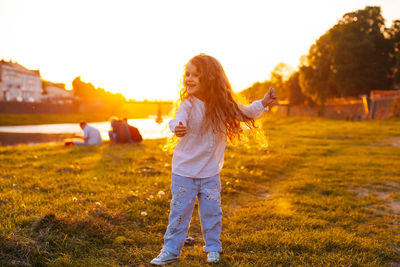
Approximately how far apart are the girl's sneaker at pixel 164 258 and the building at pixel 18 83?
71594 millimetres

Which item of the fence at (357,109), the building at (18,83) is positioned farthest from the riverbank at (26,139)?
the building at (18,83)

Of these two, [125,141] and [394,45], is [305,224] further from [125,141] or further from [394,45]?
[394,45]

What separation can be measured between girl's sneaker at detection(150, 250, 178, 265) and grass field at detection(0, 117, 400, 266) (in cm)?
9

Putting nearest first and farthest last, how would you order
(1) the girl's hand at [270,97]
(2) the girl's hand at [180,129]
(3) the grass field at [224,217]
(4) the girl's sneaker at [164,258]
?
1. (2) the girl's hand at [180,129]
2. (4) the girl's sneaker at [164,258]
3. (3) the grass field at [224,217]
4. (1) the girl's hand at [270,97]

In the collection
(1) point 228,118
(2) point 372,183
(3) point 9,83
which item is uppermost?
(3) point 9,83

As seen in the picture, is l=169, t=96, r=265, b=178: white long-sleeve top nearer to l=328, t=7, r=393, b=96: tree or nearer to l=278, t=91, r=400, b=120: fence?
l=278, t=91, r=400, b=120: fence

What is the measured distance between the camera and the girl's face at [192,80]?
2.98 m

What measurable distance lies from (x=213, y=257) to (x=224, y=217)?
138 cm

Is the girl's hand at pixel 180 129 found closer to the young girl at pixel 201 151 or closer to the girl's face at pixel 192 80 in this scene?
the young girl at pixel 201 151

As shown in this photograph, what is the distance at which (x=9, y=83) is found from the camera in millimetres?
71438

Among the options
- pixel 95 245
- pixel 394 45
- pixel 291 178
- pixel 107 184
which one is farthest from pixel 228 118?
pixel 394 45

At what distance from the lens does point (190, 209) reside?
291cm

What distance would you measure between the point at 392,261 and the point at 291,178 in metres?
3.93

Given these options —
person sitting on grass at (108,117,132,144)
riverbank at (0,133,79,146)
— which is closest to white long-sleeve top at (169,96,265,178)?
person sitting on grass at (108,117,132,144)
